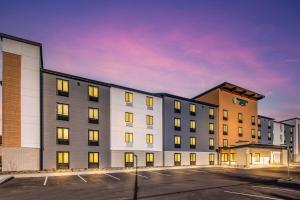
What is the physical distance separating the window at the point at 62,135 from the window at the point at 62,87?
4.30m

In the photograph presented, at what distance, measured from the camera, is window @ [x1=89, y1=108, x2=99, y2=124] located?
36.0 metres

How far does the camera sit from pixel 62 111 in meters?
33.3

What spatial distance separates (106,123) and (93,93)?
4.50 meters

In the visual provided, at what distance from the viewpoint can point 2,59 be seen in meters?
30.0

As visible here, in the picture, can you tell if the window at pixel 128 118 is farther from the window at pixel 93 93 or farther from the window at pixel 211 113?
the window at pixel 211 113

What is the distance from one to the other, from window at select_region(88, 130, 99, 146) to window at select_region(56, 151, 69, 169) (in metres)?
3.58

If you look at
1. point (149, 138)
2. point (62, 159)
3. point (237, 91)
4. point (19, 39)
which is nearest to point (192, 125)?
point (149, 138)

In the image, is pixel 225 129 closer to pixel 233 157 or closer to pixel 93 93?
pixel 233 157

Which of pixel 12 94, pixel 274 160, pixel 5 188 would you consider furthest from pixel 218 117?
pixel 5 188

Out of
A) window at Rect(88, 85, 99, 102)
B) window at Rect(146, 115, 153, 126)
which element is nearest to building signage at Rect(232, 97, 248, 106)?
window at Rect(146, 115, 153, 126)

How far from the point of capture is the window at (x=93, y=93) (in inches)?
1422

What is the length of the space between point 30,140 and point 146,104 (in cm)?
1757

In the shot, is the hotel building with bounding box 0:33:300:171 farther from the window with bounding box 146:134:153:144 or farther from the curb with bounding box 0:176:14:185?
the curb with bounding box 0:176:14:185

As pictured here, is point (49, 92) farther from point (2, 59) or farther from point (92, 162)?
point (92, 162)
